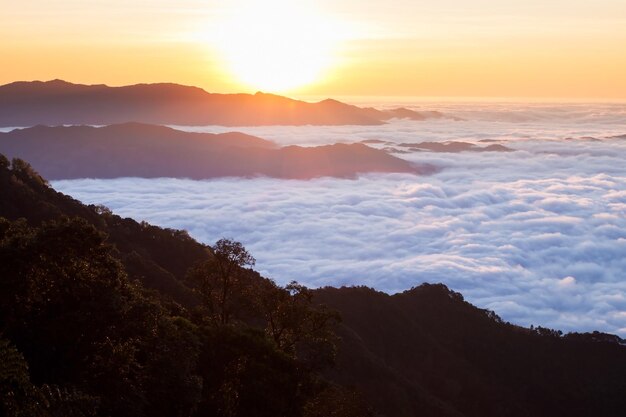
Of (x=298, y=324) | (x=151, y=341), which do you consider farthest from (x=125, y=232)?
(x=151, y=341)

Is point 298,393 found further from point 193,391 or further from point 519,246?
point 519,246

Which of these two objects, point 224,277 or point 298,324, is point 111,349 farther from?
point 224,277

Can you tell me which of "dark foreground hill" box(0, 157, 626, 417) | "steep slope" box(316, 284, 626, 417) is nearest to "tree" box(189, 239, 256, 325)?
"dark foreground hill" box(0, 157, 626, 417)

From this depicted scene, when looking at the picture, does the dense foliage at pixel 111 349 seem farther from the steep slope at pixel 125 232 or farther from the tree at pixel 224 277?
the steep slope at pixel 125 232

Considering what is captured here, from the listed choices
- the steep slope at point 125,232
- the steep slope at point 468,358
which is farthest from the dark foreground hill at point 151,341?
the steep slope at point 468,358

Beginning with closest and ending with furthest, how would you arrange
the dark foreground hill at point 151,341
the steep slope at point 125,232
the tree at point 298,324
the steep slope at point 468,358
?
1. the dark foreground hill at point 151,341
2. the tree at point 298,324
3. the steep slope at point 125,232
4. the steep slope at point 468,358

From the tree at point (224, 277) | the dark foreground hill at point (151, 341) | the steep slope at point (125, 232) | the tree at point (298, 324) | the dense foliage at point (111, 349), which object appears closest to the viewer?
the dense foliage at point (111, 349)

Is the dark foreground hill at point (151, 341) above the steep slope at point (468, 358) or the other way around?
above

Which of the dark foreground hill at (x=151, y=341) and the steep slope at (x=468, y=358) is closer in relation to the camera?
the dark foreground hill at (x=151, y=341)
